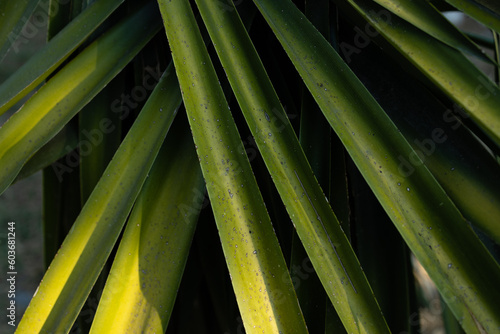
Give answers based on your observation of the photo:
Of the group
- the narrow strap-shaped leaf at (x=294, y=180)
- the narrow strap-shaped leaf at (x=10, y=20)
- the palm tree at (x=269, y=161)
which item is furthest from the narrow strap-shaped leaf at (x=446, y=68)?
the narrow strap-shaped leaf at (x=10, y=20)

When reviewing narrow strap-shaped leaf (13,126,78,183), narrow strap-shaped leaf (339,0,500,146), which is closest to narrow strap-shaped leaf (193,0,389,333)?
narrow strap-shaped leaf (339,0,500,146)

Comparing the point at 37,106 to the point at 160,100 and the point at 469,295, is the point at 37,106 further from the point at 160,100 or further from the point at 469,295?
the point at 469,295

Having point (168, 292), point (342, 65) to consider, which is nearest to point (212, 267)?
point (168, 292)

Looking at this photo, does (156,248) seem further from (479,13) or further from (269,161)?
(479,13)

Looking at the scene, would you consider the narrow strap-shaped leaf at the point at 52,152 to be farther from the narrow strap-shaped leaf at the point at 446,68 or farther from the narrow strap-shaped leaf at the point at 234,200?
the narrow strap-shaped leaf at the point at 446,68

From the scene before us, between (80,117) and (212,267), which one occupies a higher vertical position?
(80,117)

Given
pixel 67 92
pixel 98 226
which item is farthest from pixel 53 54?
pixel 98 226

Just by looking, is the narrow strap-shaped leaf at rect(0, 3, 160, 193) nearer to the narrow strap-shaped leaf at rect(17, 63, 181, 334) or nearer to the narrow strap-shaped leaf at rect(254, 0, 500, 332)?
the narrow strap-shaped leaf at rect(17, 63, 181, 334)
